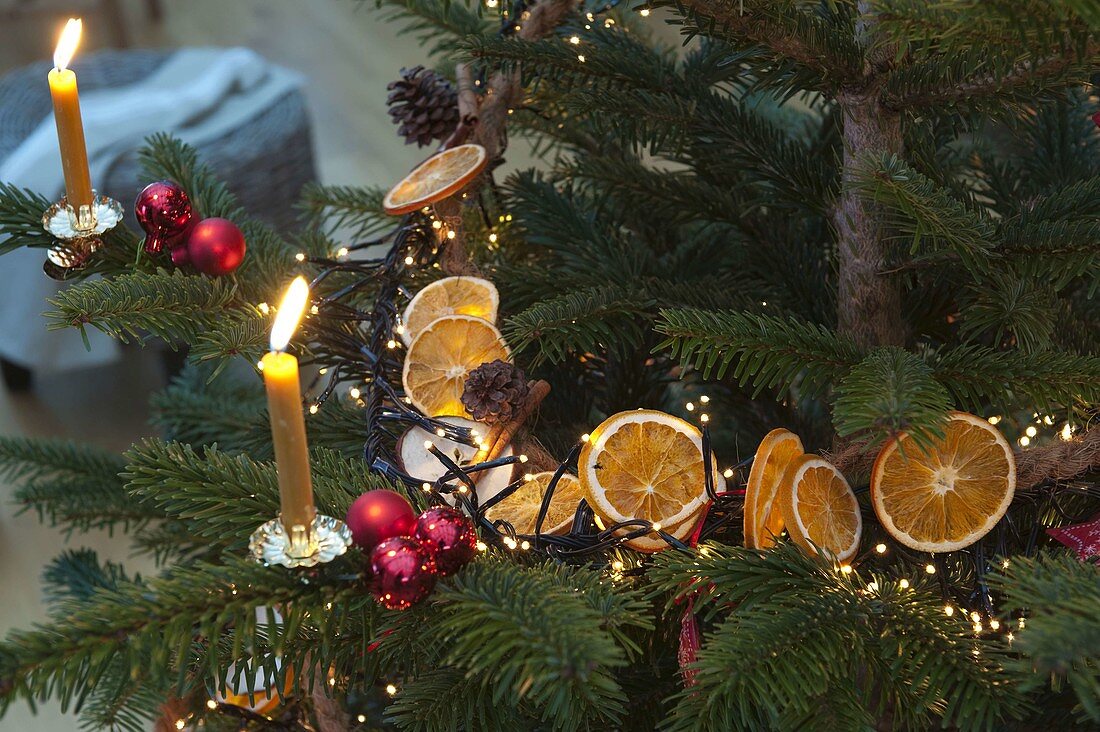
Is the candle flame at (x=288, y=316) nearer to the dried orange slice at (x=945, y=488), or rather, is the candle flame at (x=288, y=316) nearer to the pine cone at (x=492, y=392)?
the pine cone at (x=492, y=392)

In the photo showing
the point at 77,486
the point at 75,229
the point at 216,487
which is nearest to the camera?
the point at 216,487

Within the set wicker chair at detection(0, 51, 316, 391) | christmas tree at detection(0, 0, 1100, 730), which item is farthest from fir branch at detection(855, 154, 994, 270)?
wicker chair at detection(0, 51, 316, 391)

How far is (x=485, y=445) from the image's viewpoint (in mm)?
478

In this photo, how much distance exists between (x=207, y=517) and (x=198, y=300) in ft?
0.44

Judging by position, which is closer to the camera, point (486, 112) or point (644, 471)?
point (644, 471)

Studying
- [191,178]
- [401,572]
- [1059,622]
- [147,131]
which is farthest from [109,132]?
[1059,622]

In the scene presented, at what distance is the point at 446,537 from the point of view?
376mm

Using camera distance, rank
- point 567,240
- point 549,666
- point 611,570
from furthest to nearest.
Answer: point 567,240, point 611,570, point 549,666

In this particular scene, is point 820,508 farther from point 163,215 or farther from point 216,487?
point 163,215

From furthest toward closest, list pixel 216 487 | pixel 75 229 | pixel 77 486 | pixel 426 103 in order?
pixel 77 486
pixel 426 103
pixel 75 229
pixel 216 487

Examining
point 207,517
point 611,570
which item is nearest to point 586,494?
point 611,570

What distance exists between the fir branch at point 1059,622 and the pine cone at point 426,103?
1.32 feet

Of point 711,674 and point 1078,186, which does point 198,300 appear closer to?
point 711,674

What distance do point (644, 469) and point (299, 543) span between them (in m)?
0.15
